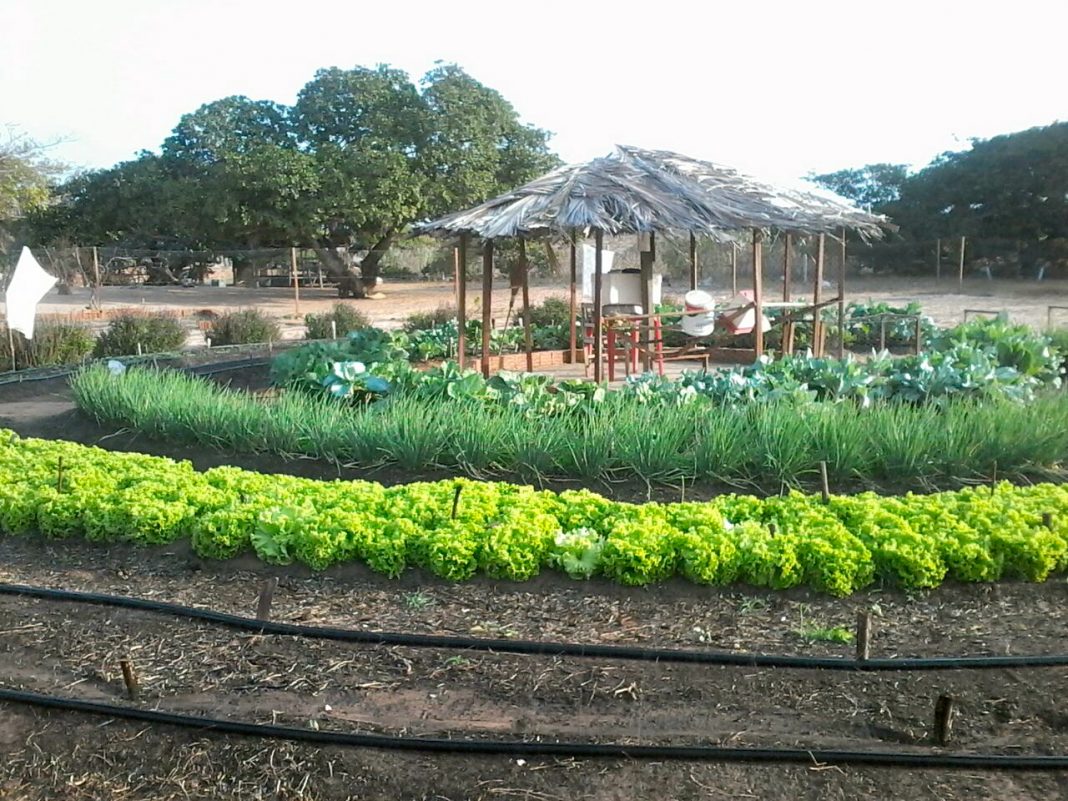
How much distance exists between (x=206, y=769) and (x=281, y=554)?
1.83 meters

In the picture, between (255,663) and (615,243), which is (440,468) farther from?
(615,243)

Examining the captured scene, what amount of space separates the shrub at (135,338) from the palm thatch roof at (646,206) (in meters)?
6.19

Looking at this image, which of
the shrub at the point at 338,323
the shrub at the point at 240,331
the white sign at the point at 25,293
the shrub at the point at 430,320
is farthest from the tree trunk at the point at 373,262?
the white sign at the point at 25,293


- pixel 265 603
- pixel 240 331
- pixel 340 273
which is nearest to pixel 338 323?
pixel 240 331

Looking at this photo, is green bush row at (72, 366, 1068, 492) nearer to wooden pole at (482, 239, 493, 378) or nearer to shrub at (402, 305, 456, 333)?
wooden pole at (482, 239, 493, 378)

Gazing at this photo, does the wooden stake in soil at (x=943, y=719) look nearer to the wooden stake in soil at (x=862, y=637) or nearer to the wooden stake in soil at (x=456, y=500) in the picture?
the wooden stake in soil at (x=862, y=637)

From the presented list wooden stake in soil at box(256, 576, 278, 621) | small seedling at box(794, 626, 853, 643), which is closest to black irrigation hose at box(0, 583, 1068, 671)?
wooden stake in soil at box(256, 576, 278, 621)

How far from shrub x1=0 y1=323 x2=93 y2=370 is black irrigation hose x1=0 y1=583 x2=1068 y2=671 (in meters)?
11.8

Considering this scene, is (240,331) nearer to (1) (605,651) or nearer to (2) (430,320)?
(2) (430,320)

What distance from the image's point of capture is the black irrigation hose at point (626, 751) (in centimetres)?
313

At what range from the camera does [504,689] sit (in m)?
3.77

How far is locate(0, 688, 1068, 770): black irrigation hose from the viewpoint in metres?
3.13

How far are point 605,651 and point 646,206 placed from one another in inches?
295

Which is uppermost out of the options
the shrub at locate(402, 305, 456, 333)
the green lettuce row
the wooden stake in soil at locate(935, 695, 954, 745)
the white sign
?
the white sign
